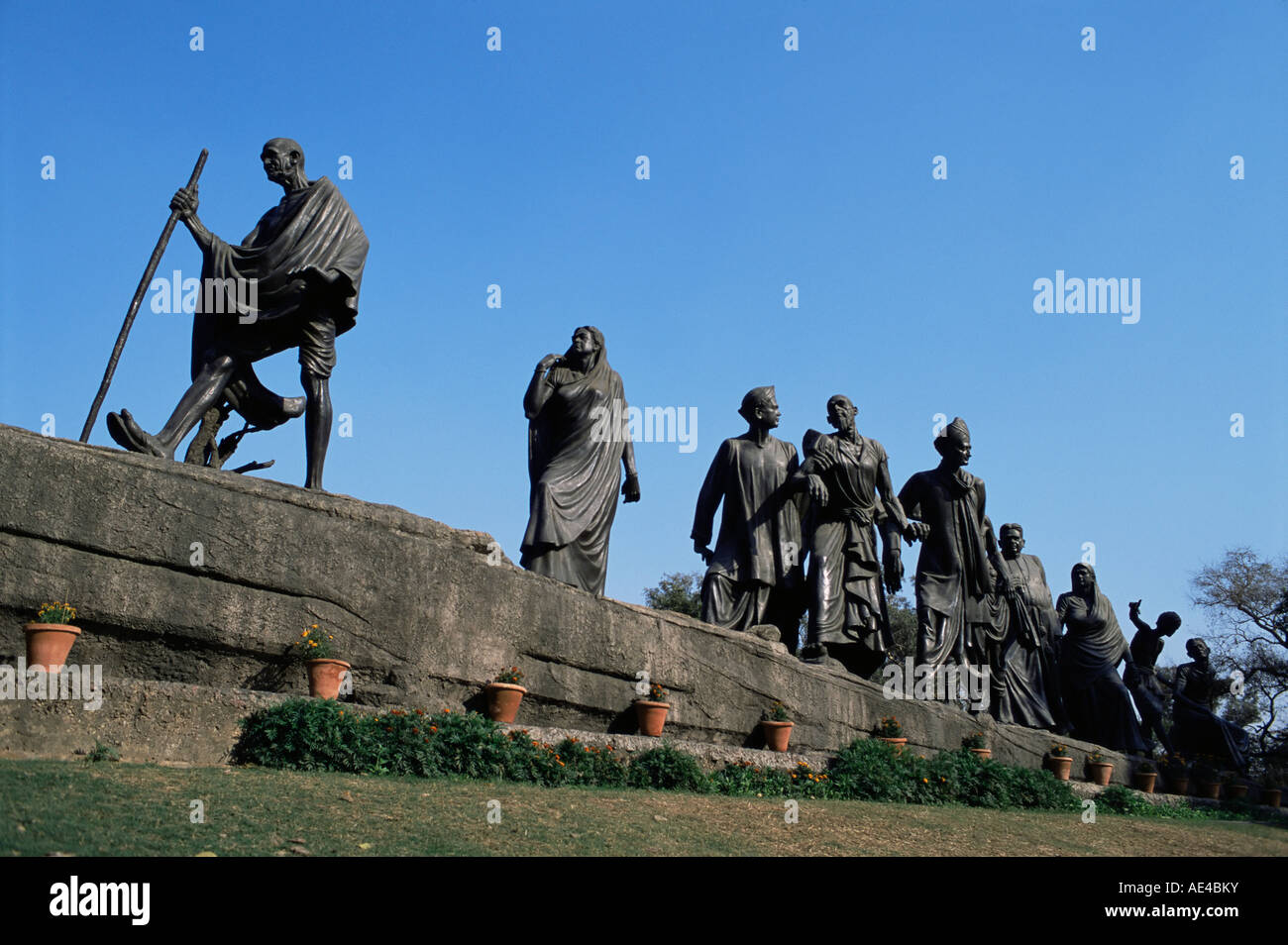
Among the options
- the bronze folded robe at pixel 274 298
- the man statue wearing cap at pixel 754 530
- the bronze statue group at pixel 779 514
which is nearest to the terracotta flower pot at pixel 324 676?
the bronze statue group at pixel 779 514

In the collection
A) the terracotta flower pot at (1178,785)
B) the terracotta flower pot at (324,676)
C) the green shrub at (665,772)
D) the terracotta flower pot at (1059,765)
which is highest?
the terracotta flower pot at (324,676)

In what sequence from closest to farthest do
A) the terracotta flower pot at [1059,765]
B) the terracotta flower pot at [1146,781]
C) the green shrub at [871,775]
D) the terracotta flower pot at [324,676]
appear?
the terracotta flower pot at [324,676], the green shrub at [871,775], the terracotta flower pot at [1059,765], the terracotta flower pot at [1146,781]

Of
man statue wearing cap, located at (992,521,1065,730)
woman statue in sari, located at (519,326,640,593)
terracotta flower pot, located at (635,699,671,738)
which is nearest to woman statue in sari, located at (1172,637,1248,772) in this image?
man statue wearing cap, located at (992,521,1065,730)

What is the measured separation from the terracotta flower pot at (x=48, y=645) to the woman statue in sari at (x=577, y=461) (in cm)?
445

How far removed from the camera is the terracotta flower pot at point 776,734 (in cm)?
1038

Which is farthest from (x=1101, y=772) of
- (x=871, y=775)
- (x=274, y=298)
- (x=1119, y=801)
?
(x=274, y=298)

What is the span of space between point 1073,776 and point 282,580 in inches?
427

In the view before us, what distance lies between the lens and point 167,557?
24.8 feet

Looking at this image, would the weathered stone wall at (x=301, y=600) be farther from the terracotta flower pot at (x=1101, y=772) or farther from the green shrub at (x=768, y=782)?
the terracotta flower pot at (x=1101, y=772)

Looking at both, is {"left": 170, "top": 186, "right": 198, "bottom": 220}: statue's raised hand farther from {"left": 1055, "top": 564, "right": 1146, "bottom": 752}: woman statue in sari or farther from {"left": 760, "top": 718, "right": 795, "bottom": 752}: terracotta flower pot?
{"left": 1055, "top": 564, "right": 1146, "bottom": 752}: woman statue in sari

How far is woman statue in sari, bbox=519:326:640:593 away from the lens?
10641 mm
